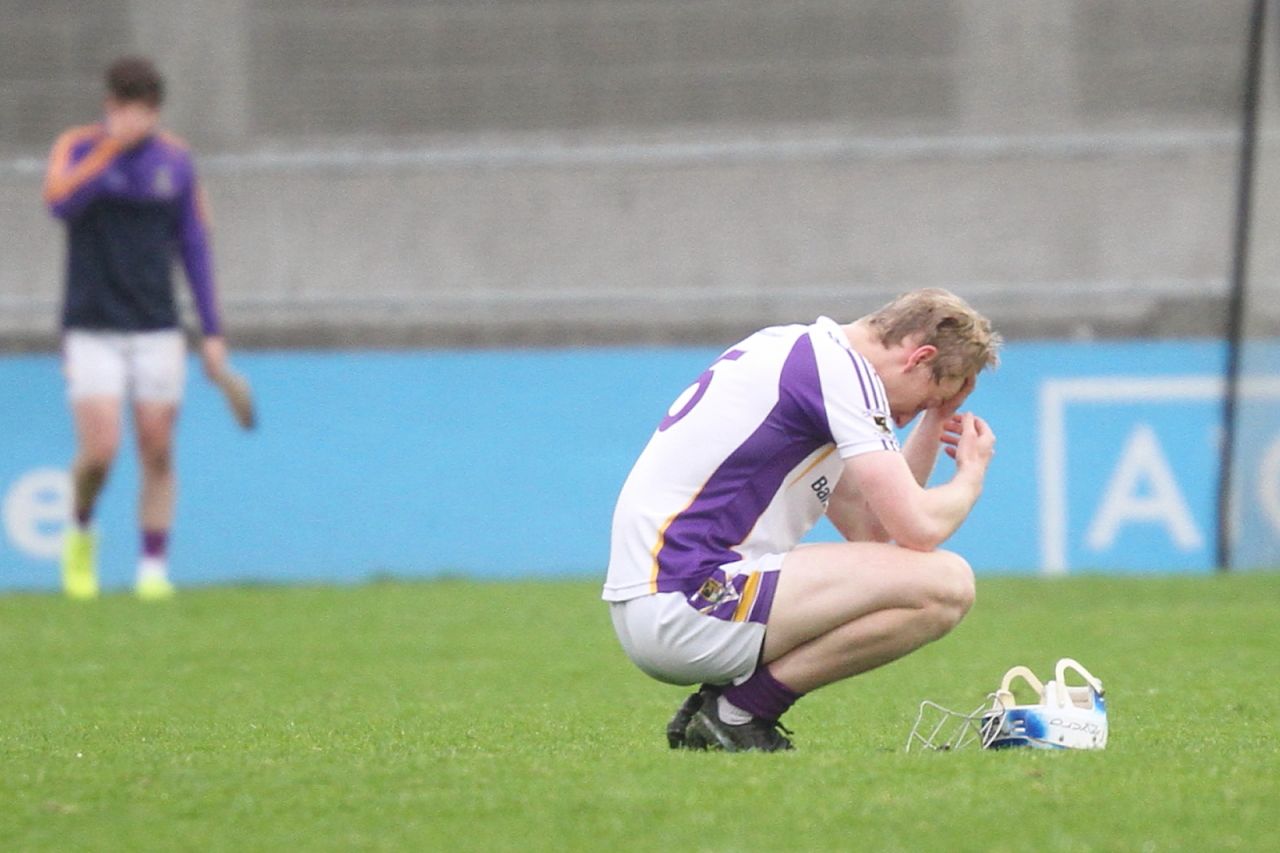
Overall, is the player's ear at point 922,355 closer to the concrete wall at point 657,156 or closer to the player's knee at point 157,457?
the player's knee at point 157,457

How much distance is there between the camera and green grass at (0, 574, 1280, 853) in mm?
3795

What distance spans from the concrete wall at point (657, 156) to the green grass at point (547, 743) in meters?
3.26

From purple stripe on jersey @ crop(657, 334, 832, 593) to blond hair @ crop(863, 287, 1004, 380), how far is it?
24 centimetres

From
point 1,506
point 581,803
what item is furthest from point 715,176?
point 581,803

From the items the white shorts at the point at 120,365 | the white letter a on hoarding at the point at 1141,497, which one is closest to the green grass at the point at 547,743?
the white shorts at the point at 120,365

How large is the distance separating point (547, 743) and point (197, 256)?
18.2ft

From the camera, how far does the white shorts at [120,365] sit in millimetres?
9812

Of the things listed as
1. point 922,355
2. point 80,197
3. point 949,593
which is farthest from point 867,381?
point 80,197

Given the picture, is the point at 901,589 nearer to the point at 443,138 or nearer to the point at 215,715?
the point at 215,715

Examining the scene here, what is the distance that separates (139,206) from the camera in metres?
9.95

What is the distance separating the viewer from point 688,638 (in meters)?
4.70

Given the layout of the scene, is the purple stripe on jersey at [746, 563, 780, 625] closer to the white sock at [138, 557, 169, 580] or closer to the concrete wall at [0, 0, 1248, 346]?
the white sock at [138, 557, 169, 580]

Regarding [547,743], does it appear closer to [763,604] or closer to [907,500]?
[763,604]

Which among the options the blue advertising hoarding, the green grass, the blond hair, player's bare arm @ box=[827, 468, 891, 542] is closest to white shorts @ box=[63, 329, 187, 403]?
the green grass
